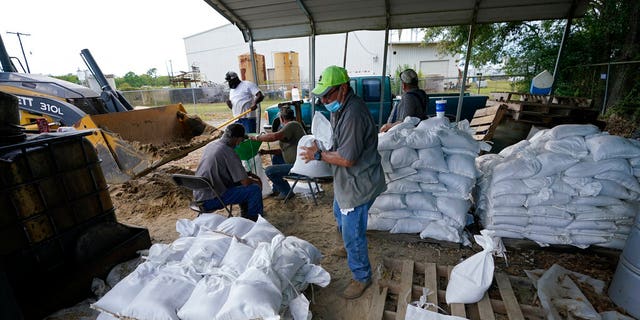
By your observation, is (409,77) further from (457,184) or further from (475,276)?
(475,276)

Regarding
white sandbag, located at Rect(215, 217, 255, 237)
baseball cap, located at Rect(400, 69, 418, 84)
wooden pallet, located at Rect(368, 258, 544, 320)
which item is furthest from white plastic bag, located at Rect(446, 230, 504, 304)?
baseball cap, located at Rect(400, 69, 418, 84)

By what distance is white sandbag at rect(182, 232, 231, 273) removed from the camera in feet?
6.98

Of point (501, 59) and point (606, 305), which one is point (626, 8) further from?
point (606, 305)

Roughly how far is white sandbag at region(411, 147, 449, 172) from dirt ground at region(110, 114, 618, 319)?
0.83 m

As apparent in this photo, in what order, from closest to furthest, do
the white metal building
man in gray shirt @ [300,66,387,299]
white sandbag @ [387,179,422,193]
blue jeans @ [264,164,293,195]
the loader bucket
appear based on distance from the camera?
man in gray shirt @ [300,66,387,299]
white sandbag @ [387,179,422,193]
the loader bucket
blue jeans @ [264,164,293,195]
the white metal building

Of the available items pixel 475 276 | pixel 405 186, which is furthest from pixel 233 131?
pixel 475 276

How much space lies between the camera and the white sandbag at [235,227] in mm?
2511

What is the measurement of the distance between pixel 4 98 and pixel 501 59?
13.0 metres

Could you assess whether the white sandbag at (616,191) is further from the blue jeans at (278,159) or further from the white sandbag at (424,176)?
the blue jeans at (278,159)

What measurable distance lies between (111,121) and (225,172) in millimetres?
2540

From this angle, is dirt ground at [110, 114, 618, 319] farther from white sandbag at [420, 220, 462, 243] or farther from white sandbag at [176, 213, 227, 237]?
white sandbag at [176, 213, 227, 237]

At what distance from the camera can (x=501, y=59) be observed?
10.6 metres

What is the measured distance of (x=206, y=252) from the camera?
2.18m

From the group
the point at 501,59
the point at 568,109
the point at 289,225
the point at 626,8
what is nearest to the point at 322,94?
the point at 289,225
